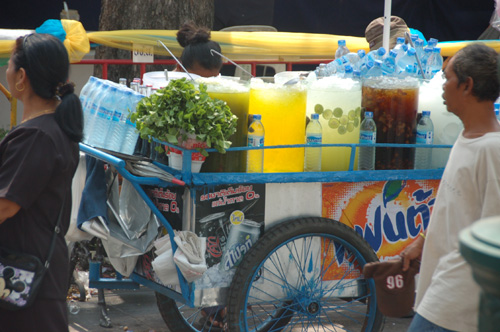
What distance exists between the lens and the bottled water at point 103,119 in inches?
148

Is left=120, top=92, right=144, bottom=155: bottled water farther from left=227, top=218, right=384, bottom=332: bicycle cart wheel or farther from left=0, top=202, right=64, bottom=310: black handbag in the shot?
left=0, top=202, right=64, bottom=310: black handbag

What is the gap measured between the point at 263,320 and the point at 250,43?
8.96ft

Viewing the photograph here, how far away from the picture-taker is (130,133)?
150 inches

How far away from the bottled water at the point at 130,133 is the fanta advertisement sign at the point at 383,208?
110cm

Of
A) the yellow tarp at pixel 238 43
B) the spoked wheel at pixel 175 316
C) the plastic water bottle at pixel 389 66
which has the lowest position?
the spoked wheel at pixel 175 316

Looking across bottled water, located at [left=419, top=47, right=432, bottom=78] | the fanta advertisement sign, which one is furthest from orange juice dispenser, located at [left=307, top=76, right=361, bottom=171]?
bottled water, located at [left=419, top=47, right=432, bottom=78]

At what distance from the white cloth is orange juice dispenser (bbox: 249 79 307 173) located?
1.37 metres

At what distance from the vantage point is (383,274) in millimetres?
2918

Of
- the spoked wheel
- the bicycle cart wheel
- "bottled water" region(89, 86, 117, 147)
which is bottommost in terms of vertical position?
the spoked wheel

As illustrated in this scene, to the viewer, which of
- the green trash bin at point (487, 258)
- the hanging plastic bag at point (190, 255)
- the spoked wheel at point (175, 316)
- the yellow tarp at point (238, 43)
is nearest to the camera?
the green trash bin at point (487, 258)

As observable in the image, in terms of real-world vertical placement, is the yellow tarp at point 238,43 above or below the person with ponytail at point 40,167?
above

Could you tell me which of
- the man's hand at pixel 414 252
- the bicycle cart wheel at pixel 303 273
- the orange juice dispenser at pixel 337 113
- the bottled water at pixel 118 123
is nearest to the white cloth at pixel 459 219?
the man's hand at pixel 414 252

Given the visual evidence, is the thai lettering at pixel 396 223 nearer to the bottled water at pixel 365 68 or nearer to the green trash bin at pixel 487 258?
the bottled water at pixel 365 68

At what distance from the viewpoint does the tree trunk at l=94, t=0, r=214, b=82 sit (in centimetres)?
630
